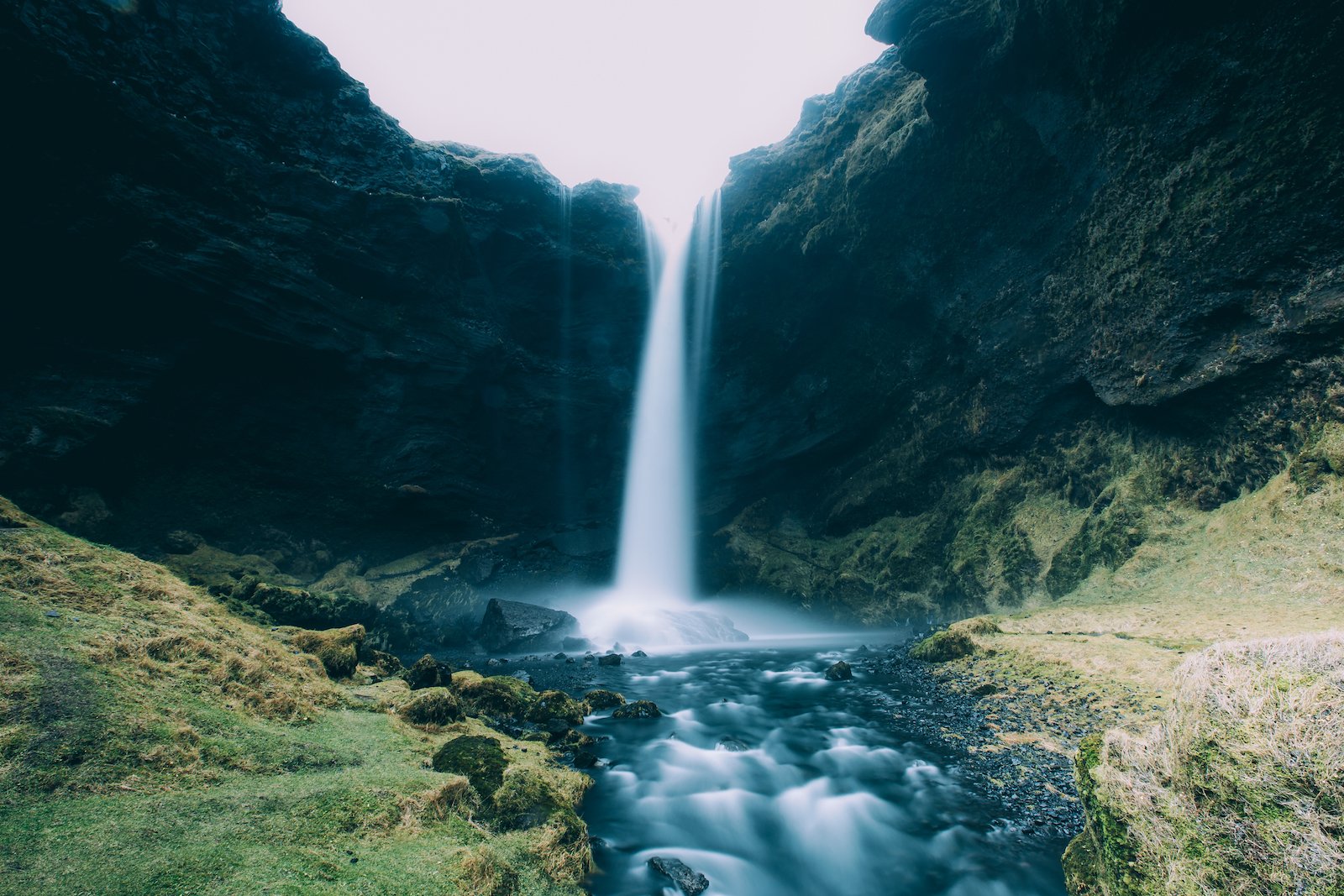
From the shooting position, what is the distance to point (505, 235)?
3088 cm

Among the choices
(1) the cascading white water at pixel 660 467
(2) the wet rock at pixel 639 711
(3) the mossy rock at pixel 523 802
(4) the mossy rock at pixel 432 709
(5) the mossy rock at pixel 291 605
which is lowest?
(2) the wet rock at pixel 639 711

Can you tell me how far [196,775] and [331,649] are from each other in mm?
6776

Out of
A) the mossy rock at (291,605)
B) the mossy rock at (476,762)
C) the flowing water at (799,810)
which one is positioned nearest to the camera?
the flowing water at (799,810)

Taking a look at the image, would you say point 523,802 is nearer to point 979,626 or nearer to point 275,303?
point 979,626

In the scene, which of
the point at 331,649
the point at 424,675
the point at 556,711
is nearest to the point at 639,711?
the point at 556,711

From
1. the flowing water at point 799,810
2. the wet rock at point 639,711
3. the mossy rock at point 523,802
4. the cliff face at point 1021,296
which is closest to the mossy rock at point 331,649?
the flowing water at point 799,810

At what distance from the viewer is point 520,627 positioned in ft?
84.0

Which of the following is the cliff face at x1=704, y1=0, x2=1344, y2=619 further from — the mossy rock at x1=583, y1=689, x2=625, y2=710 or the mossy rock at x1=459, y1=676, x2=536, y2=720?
the mossy rock at x1=459, y1=676, x2=536, y2=720

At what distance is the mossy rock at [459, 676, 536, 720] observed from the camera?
11.6 metres

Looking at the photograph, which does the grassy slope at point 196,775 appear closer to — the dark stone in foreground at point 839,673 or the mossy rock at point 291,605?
the dark stone in foreground at point 839,673

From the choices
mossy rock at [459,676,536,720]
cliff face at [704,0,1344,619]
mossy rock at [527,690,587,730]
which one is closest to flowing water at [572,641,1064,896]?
mossy rock at [527,690,587,730]

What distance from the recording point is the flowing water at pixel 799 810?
6602 mm

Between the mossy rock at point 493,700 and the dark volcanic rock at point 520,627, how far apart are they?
13886 mm

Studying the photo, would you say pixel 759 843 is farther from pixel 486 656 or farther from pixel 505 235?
pixel 505 235
